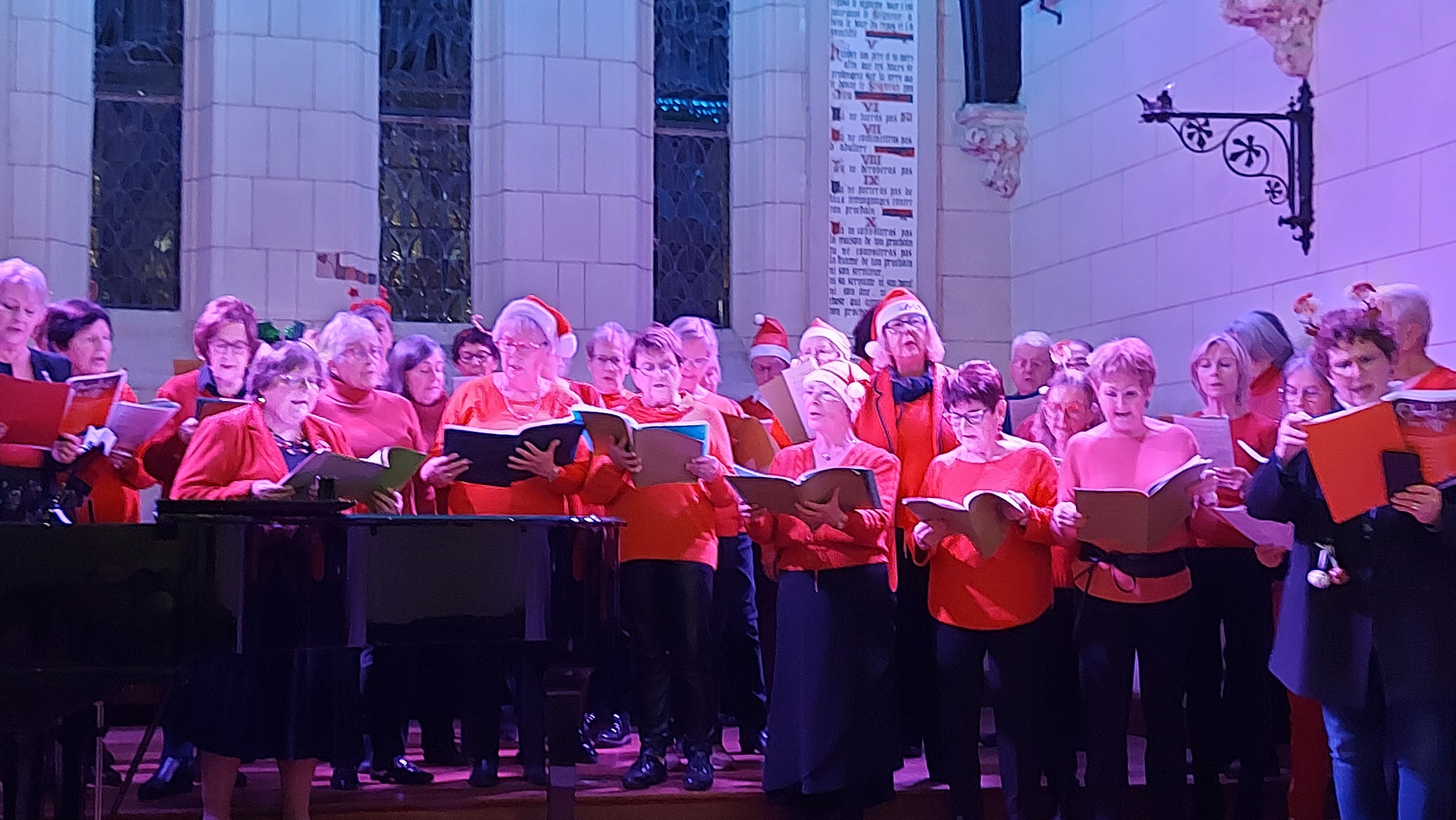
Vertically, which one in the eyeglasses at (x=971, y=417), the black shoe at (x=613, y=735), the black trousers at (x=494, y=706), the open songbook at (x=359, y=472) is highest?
the eyeglasses at (x=971, y=417)

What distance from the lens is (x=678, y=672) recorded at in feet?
14.3

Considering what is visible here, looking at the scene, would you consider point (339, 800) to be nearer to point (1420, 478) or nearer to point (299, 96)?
point (1420, 478)

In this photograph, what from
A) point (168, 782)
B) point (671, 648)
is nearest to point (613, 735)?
point (671, 648)

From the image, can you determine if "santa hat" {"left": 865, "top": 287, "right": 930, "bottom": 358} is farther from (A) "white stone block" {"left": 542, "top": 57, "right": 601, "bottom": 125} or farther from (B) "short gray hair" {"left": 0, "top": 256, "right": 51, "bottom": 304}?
(A) "white stone block" {"left": 542, "top": 57, "right": 601, "bottom": 125}

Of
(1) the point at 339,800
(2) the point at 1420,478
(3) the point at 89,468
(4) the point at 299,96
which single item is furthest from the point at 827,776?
(4) the point at 299,96

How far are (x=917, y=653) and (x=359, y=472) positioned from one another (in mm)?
1837

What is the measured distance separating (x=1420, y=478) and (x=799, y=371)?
1.97 m

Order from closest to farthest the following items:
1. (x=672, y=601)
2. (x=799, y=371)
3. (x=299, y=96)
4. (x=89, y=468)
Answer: (x=89, y=468) → (x=672, y=601) → (x=799, y=371) → (x=299, y=96)

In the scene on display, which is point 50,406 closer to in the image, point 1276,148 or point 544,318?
point 544,318

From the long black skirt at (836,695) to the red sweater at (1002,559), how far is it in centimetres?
20

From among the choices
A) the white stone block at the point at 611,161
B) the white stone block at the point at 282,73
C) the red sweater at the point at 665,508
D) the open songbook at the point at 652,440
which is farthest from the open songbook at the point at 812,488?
the white stone block at the point at 282,73

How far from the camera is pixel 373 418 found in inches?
177

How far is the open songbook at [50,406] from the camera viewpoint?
3.59m

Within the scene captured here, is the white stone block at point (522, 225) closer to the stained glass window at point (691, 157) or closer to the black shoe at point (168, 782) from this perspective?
the stained glass window at point (691, 157)
